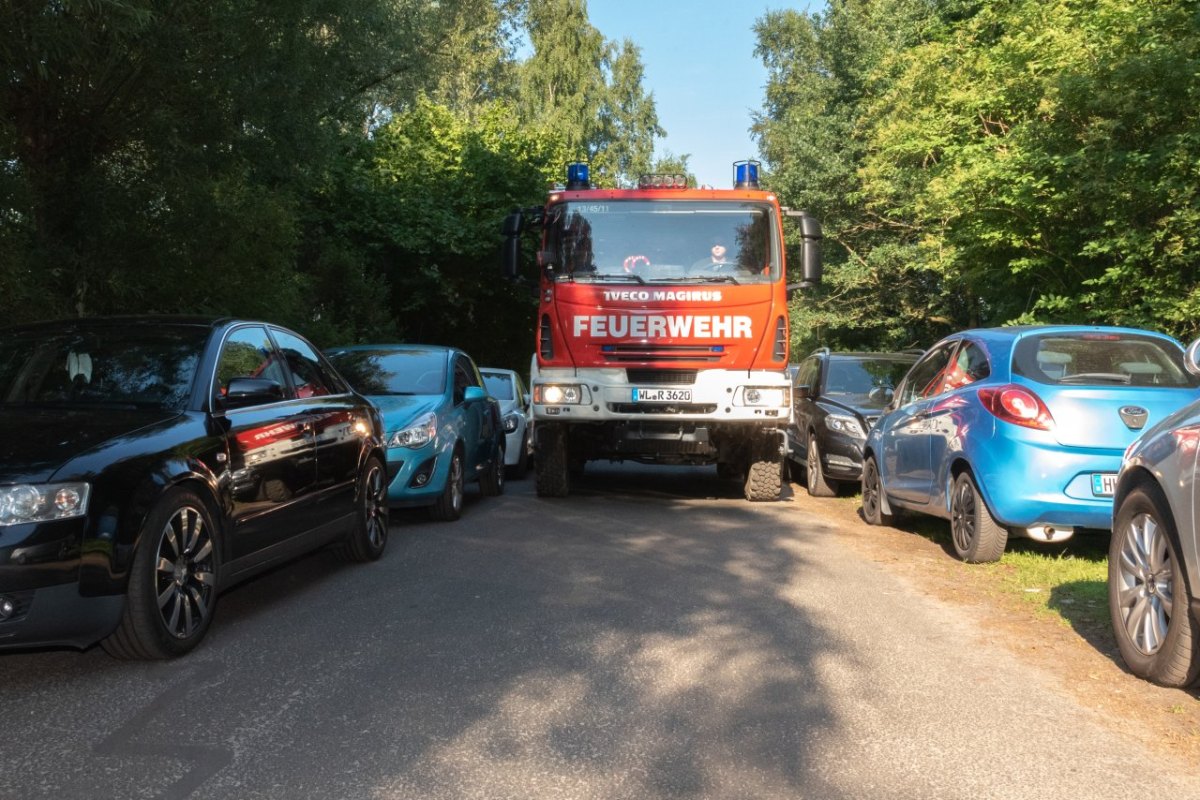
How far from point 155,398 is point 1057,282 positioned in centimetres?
1372

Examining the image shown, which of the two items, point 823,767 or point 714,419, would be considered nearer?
point 823,767

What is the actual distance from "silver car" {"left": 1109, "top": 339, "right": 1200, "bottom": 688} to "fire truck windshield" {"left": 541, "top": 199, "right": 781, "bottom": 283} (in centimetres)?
671

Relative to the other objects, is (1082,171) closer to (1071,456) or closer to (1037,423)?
(1037,423)

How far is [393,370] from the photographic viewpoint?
454 inches

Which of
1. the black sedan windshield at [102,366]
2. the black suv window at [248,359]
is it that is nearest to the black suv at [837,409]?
the black suv window at [248,359]

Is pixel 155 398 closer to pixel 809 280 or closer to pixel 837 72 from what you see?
pixel 809 280

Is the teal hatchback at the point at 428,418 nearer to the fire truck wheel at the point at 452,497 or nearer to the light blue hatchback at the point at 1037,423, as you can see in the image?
the fire truck wheel at the point at 452,497

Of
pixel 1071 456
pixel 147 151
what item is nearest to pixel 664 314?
pixel 1071 456

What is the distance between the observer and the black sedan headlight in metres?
4.80

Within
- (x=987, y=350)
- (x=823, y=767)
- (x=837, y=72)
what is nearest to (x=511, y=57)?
(x=837, y=72)

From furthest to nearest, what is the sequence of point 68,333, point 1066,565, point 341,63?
point 341,63, point 1066,565, point 68,333

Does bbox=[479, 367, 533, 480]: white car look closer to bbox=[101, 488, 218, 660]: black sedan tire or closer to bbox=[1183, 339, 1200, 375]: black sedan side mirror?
bbox=[101, 488, 218, 660]: black sedan tire

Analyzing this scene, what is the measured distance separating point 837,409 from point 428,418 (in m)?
5.53

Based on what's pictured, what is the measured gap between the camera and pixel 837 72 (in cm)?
3584
